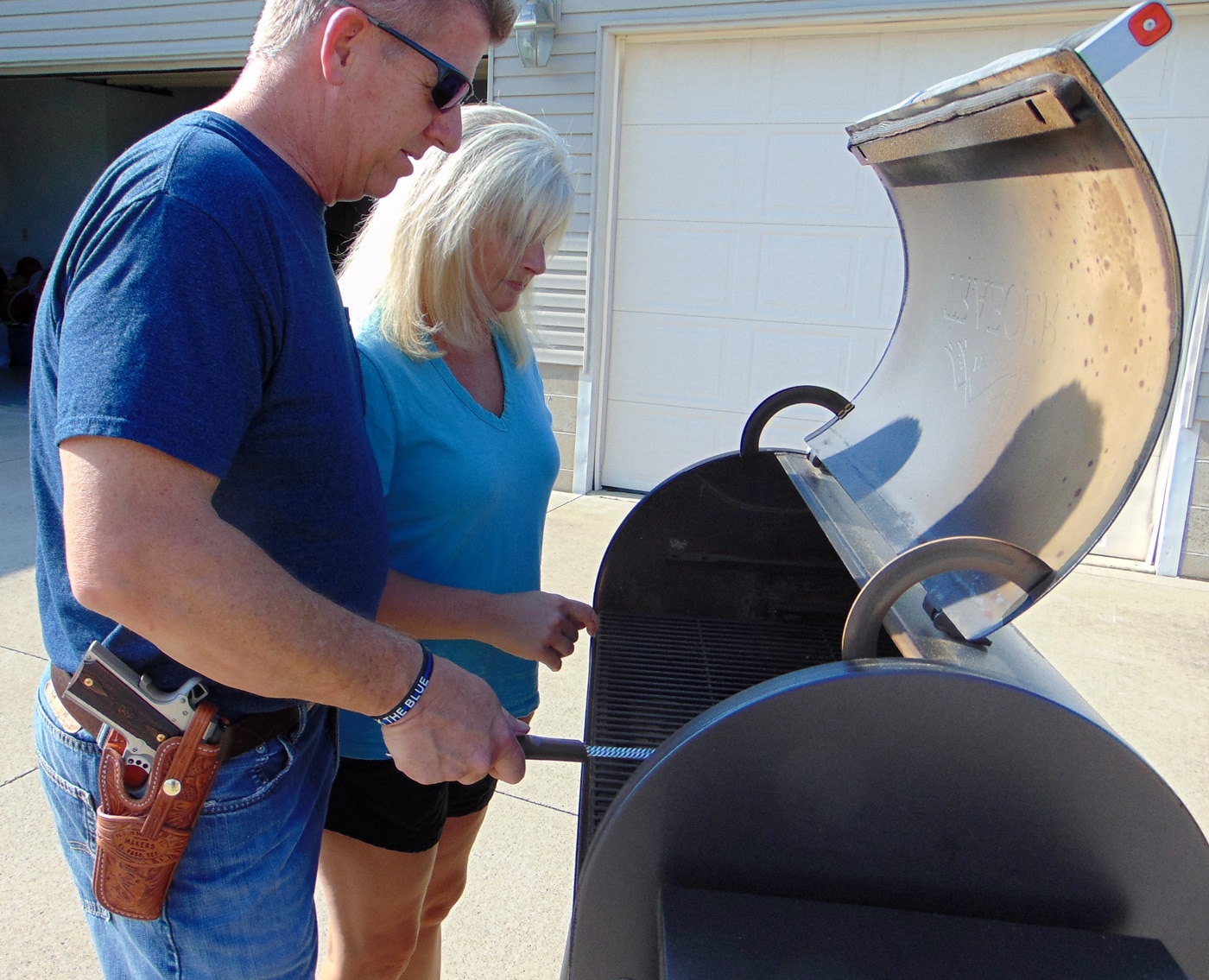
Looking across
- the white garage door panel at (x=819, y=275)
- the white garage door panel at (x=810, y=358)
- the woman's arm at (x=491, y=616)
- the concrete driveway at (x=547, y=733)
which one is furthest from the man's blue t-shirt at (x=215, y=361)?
the white garage door panel at (x=819, y=275)

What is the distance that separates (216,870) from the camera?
1.17 m

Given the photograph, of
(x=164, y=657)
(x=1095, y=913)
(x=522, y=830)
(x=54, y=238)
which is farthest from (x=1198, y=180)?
(x=54, y=238)

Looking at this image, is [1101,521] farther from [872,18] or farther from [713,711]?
[872,18]

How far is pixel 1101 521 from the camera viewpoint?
0.94 m

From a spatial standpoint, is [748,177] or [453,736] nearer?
[453,736]

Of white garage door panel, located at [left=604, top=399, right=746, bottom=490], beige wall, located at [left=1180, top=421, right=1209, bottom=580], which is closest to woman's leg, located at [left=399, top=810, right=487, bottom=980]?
white garage door panel, located at [left=604, top=399, right=746, bottom=490]

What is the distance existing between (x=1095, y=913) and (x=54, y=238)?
46.6 ft

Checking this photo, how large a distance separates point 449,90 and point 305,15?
0.58 ft

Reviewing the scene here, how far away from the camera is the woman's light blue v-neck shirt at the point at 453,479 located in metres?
1.52

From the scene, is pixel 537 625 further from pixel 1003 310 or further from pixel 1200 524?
pixel 1200 524

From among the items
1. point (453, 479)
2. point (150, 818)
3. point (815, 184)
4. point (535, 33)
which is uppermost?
point (535, 33)

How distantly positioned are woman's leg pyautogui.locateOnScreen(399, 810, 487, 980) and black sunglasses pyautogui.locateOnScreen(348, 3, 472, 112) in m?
1.29

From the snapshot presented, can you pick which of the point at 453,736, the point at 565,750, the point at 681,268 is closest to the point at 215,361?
the point at 453,736

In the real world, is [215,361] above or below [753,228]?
above
